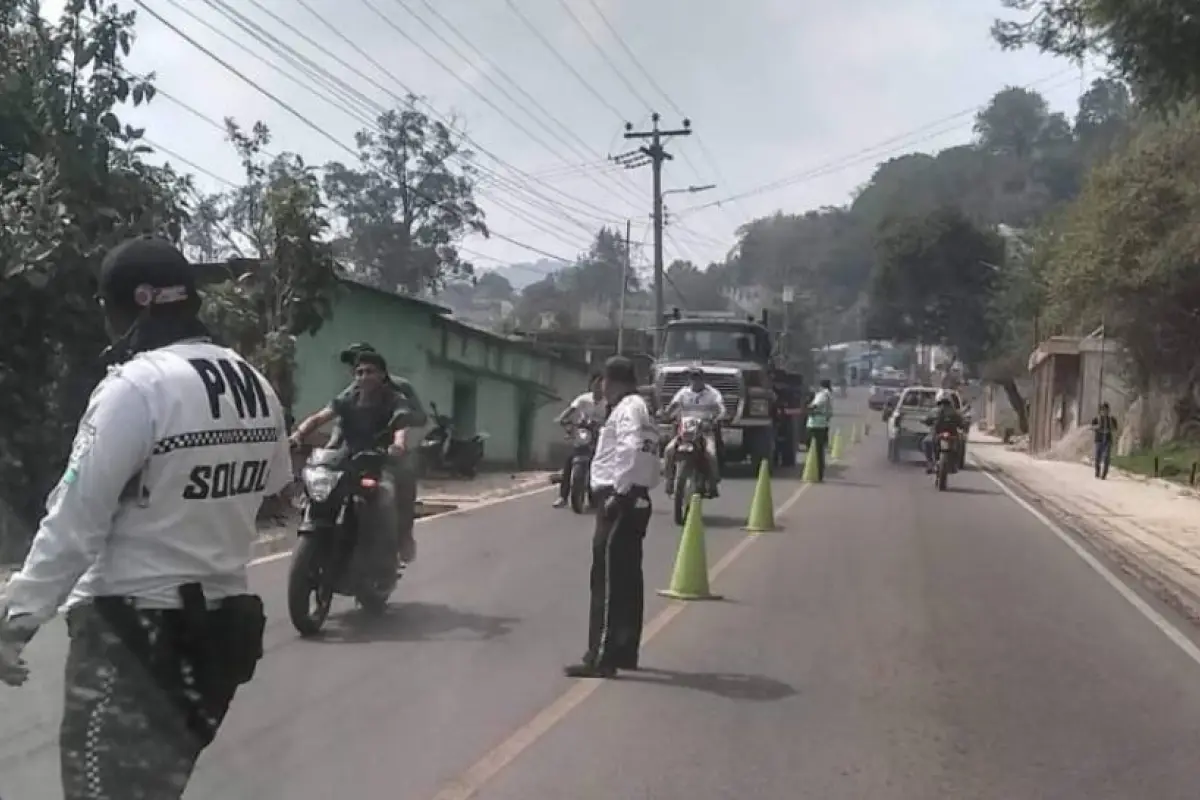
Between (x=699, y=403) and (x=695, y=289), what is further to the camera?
(x=695, y=289)

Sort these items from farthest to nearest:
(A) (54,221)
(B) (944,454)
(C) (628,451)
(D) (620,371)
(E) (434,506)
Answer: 1. (B) (944,454)
2. (E) (434,506)
3. (A) (54,221)
4. (D) (620,371)
5. (C) (628,451)

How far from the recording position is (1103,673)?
9727 millimetres

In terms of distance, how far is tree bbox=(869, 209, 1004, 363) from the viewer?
75.0 metres

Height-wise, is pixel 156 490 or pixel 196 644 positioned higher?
pixel 156 490

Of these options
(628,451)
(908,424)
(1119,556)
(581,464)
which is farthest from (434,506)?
(908,424)

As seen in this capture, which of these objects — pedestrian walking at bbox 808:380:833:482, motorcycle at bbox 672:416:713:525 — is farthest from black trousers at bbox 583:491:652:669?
pedestrian walking at bbox 808:380:833:482

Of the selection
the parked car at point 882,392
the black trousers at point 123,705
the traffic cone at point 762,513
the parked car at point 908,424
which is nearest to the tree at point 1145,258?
the parked car at point 908,424

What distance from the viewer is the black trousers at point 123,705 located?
3699 millimetres

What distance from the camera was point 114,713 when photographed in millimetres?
3721

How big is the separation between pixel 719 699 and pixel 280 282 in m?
9.95

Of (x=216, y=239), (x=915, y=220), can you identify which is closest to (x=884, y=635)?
(x=216, y=239)

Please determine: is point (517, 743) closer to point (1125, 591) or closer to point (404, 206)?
point (1125, 591)

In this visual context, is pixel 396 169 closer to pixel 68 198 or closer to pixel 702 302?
pixel 68 198

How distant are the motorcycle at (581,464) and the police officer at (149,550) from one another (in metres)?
14.4
